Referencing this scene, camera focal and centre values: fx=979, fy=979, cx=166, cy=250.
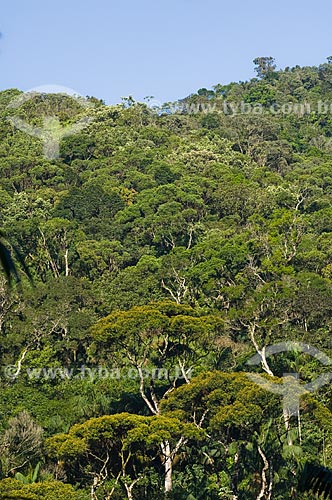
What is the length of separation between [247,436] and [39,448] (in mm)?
4746

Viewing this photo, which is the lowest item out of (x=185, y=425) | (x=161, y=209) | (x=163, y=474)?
(x=163, y=474)

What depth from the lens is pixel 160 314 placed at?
964 inches

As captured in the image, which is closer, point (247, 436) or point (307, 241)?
point (247, 436)

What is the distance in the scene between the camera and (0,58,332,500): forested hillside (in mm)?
21766

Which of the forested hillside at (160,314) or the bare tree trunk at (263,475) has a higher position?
the forested hillside at (160,314)

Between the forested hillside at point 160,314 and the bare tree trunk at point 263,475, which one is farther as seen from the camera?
the forested hillside at point 160,314

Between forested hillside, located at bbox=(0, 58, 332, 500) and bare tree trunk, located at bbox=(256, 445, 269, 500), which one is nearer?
bare tree trunk, located at bbox=(256, 445, 269, 500)

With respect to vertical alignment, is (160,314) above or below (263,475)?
above

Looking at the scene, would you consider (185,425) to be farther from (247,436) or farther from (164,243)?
(164,243)

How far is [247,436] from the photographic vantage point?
22125 millimetres

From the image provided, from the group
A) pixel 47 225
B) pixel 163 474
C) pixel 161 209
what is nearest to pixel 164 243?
pixel 161 209

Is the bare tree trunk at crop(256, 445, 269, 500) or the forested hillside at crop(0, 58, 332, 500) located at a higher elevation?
the forested hillside at crop(0, 58, 332, 500)

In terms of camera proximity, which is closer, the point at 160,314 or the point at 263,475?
the point at 263,475

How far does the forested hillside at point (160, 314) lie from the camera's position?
2177 cm
